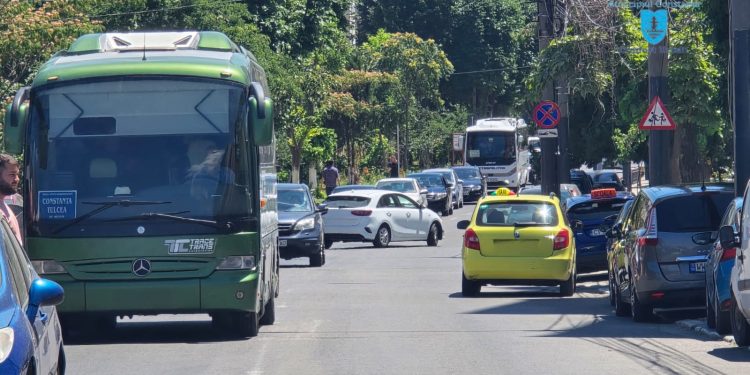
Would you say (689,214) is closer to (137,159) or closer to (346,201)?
(137,159)

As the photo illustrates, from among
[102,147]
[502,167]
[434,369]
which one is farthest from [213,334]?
[502,167]

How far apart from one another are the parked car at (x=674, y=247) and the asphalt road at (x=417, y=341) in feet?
1.26

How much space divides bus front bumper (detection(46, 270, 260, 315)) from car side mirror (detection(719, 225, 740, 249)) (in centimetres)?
462

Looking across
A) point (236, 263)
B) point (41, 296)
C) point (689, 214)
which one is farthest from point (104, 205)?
point (689, 214)

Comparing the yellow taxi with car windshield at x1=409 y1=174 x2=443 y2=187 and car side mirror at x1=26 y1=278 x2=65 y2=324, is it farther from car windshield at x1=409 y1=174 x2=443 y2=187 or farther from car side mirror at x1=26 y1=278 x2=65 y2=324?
car windshield at x1=409 y1=174 x2=443 y2=187

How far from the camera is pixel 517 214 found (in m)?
20.4

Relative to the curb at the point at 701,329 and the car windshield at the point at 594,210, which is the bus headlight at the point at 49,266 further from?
the car windshield at the point at 594,210

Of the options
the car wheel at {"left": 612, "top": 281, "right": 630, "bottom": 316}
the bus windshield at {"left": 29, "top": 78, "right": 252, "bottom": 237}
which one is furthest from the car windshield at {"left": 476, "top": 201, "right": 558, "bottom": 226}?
the bus windshield at {"left": 29, "top": 78, "right": 252, "bottom": 237}

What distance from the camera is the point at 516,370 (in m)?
11.8

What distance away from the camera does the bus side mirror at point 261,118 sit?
13.7 metres

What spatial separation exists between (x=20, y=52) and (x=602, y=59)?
11669mm

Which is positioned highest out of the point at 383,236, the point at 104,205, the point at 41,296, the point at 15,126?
the point at 15,126

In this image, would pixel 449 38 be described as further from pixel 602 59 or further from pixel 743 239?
pixel 743 239

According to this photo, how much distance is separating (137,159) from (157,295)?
1390 millimetres
